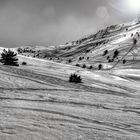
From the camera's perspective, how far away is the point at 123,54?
129 ft

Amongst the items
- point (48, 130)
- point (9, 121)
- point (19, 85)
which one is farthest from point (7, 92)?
point (48, 130)

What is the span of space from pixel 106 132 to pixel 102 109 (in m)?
1.51

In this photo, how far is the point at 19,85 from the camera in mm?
7219

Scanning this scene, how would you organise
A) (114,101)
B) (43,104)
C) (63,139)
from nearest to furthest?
(63,139) → (43,104) → (114,101)

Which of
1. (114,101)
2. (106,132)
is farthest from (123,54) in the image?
(106,132)

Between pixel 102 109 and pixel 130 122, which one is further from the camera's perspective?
pixel 102 109

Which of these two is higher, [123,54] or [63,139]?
[123,54]

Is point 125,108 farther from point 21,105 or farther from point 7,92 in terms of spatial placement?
point 7,92

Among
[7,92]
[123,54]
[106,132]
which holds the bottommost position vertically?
[106,132]

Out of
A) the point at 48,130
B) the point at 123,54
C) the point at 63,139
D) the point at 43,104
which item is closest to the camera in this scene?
the point at 63,139

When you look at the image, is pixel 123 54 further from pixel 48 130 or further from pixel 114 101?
pixel 48 130

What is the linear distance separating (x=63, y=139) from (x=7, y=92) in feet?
9.59

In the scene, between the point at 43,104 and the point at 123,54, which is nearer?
the point at 43,104

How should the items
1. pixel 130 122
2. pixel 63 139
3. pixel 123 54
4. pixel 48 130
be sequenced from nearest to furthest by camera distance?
Answer: pixel 63 139 → pixel 48 130 → pixel 130 122 → pixel 123 54
